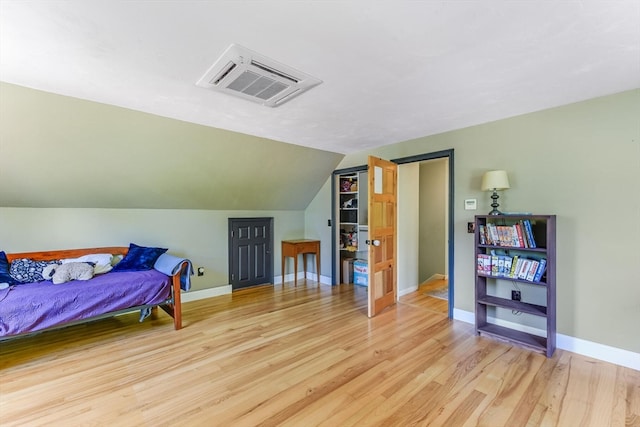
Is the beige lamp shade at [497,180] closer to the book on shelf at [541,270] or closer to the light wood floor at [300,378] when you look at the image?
the book on shelf at [541,270]

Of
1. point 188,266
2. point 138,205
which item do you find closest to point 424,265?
point 188,266

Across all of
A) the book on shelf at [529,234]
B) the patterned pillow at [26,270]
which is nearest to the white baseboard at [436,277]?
the book on shelf at [529,234]

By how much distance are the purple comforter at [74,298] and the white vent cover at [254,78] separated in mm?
2123

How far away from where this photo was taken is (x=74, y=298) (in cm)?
258

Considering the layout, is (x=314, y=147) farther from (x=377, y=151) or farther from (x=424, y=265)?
(x=424, y=265)

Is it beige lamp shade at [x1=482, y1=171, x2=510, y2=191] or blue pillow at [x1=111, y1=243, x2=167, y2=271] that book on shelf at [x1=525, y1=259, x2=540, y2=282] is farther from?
blue pillow at [x1=111, y1=243, x2=167, y2=271]

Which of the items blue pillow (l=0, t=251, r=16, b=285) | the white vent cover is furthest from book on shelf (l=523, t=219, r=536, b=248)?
blue pillow (l=0, t=251, r=16, b=285)

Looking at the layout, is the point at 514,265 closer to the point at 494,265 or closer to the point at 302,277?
the point at 494,265

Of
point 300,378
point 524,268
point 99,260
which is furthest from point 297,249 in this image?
point 524,268

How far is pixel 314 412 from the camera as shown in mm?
1827

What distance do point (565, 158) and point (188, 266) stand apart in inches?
157

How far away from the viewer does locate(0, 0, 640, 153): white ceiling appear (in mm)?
1402

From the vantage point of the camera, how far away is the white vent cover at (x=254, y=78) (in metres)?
1.81

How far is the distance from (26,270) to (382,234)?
12.5 feet
